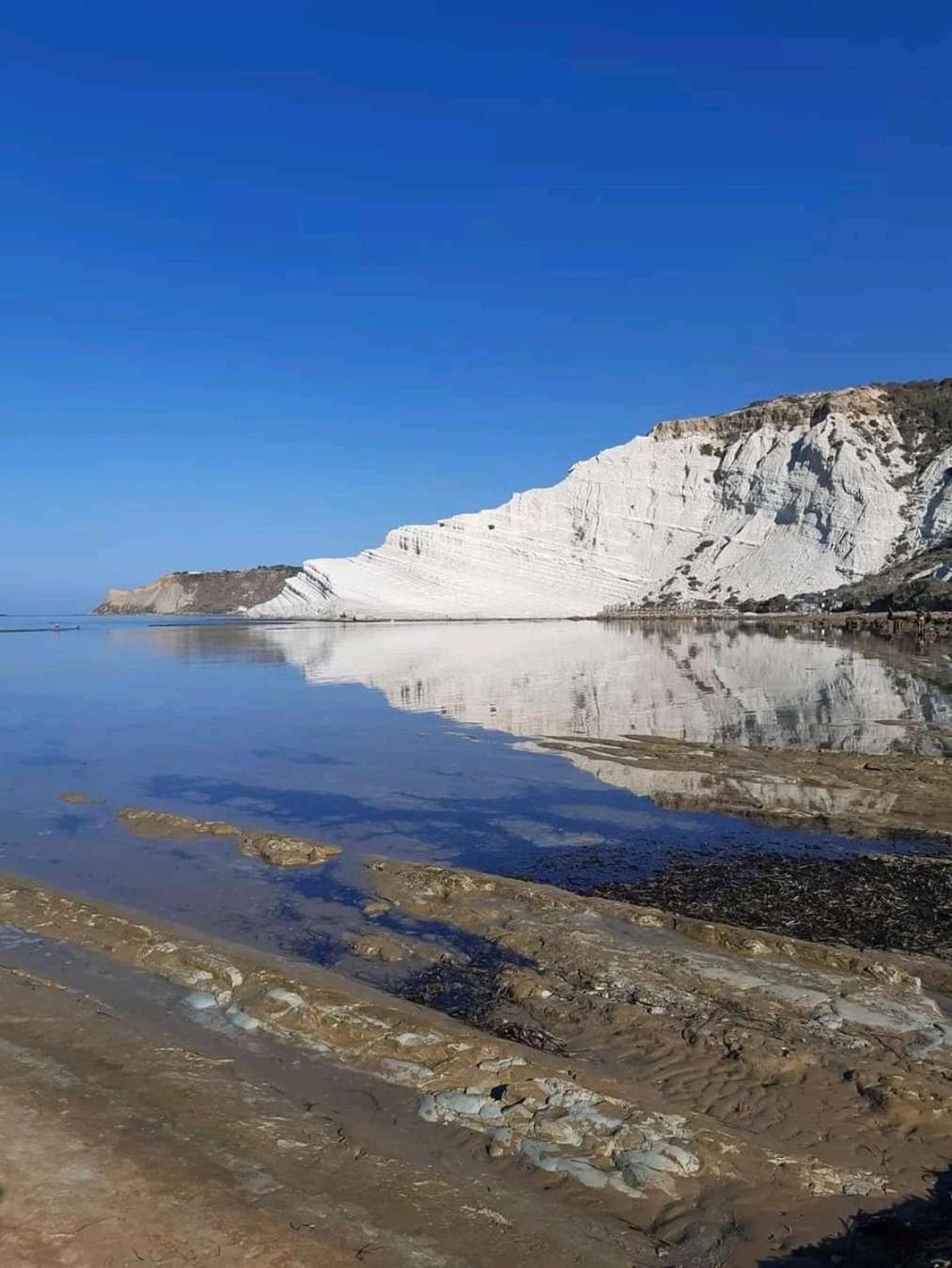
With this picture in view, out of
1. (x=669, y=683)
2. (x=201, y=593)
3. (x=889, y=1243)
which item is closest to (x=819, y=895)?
(x=889, y=1243)

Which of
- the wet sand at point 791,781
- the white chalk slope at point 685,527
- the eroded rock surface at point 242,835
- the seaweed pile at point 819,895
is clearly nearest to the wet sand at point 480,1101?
the seaweed pile at point 819,895

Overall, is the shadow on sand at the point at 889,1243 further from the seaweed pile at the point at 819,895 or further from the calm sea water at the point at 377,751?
the calm sea water at the point at 377,751

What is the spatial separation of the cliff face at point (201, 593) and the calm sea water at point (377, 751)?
453 feet

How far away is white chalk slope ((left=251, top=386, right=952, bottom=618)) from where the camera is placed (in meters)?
72.8

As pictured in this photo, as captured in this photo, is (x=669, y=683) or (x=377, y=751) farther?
(x=669, y=683)

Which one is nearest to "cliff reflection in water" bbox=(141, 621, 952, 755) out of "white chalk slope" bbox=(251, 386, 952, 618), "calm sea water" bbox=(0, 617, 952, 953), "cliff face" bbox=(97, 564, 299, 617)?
"calm sea water" bbox=(0, 617, 952, 953)

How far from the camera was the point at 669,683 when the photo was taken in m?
25.4

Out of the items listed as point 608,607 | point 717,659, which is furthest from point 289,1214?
point 608,607

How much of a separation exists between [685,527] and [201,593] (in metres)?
120

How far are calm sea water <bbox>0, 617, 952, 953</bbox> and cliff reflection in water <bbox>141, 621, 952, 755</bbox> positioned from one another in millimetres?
124

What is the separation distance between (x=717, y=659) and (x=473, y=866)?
25.6 metres

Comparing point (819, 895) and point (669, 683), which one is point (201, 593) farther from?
point (819, 895)

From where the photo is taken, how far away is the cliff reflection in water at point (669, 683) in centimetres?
1706

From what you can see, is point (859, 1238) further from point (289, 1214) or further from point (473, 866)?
point (473, 866)
